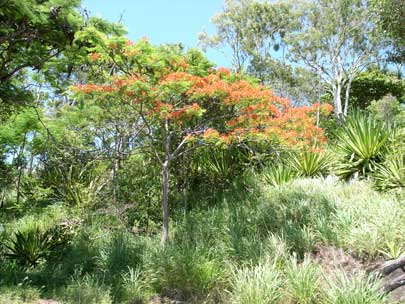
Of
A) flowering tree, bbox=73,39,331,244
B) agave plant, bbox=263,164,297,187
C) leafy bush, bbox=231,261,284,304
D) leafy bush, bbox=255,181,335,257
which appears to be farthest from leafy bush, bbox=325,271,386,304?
agave plant, bbox=263,164,297,187

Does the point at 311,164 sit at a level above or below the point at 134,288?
above

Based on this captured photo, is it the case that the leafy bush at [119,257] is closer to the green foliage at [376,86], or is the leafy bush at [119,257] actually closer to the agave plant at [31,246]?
the agave plant at [31,246]

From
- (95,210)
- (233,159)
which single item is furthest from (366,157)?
(95,210)

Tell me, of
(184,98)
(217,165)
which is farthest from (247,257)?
(217,165)

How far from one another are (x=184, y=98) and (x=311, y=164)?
433 cm

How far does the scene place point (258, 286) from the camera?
17.9 feet

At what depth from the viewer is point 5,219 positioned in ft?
36.6

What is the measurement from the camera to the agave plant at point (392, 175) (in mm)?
8086

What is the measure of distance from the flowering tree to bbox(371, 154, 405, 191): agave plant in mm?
1612

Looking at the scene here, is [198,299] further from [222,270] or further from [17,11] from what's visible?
[17,11]

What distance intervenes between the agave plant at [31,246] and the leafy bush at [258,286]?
4.60 meters

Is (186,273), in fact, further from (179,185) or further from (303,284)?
(179,185)

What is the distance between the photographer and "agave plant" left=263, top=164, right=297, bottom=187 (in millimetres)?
10477

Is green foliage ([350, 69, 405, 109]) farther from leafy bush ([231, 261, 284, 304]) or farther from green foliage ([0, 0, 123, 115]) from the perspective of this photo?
leafy bush ([231, 261, 284, 304])
